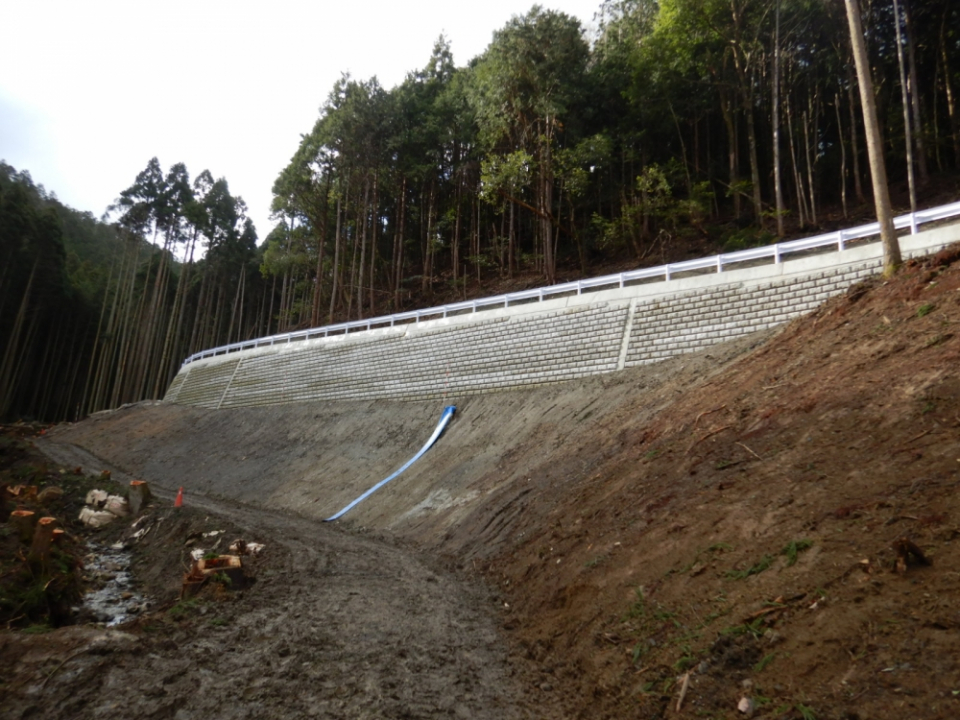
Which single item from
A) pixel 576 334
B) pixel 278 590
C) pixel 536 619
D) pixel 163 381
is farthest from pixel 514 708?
pixel 163 381

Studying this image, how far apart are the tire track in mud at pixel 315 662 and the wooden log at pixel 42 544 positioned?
2.42 meters

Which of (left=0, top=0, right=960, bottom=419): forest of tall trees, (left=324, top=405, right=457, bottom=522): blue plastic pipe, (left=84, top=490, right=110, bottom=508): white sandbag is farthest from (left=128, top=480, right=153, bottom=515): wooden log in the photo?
(left=0, top=0, right=960, bottom=419): forest of tall trees

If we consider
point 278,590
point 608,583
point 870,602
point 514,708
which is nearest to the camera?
point 870,602

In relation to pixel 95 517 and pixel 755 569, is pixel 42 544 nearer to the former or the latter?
pixel 95 517

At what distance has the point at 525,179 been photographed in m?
23.7

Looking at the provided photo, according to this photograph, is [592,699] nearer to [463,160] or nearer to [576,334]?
[576,334]

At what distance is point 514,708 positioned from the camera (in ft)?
15.0

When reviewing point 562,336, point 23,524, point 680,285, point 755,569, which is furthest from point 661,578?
point 562,336

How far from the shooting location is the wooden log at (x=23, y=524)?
8.00 metres

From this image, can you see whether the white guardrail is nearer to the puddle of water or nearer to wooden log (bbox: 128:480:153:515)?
wooden log (bbox: 128:480:153:515)

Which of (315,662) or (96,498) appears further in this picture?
(96,498)

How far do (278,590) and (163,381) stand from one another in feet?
136

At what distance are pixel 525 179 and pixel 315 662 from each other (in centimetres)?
2130

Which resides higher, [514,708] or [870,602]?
[870,602]
